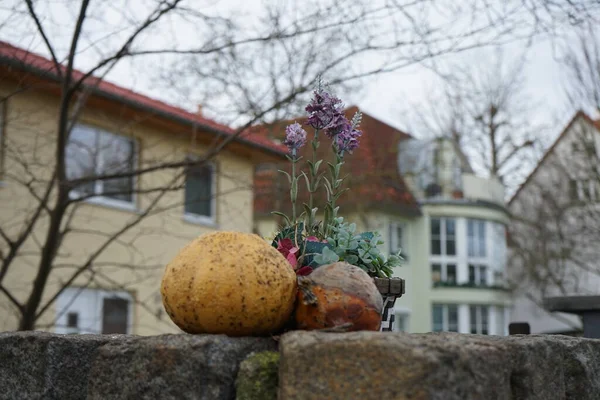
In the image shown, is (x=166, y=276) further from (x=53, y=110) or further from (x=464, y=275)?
(x=464, y=275)

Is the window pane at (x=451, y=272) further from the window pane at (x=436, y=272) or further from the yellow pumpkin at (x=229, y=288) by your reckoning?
the yellow pumpkin at (x=229, y=288)

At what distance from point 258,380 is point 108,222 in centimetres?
981

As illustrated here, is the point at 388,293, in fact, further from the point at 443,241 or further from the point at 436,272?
the point at 443,241

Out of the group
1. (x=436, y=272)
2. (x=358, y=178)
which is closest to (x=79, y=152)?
(x=358, y=178)

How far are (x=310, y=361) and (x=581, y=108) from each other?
37.4 feet

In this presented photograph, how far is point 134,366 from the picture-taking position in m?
2.36

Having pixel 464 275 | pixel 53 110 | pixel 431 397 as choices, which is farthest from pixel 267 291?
pixel 464 275

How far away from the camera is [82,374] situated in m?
2.67

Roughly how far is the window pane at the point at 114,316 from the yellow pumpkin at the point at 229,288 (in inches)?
363

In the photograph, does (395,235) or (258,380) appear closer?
(258,380)

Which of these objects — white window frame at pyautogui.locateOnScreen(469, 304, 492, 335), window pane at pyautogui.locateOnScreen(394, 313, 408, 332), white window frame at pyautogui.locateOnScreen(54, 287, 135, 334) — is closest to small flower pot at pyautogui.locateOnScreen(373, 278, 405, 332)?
white window frame at pyautogui.locateOnScreen(54, 287, 135, 334)

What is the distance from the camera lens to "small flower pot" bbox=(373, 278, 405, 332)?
9.10ft

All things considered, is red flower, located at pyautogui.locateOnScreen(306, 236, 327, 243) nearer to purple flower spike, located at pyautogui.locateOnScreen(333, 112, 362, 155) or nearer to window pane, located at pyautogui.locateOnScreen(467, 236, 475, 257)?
purple flower spike, located at pyautogui.locateOnScreen(333, 112, 362, 155)

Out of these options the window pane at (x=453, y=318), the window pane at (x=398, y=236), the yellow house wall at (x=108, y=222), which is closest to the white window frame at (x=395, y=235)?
the window pane at (x=398, y=236)
